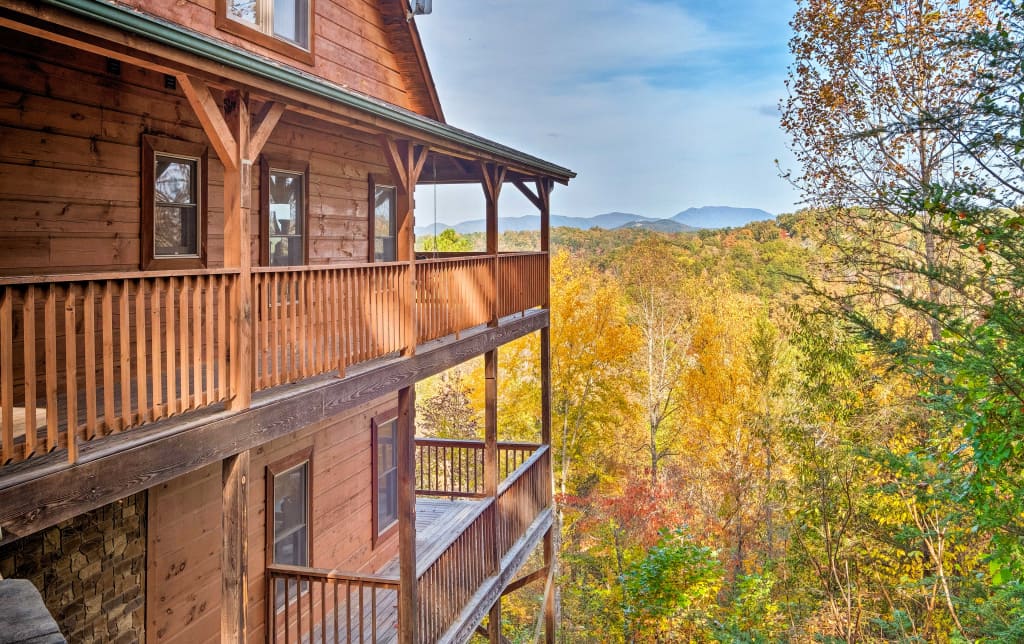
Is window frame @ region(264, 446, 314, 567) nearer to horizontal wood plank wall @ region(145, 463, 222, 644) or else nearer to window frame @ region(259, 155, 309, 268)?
horizontal wood plank wall @ region(145, 463, 222, 644)

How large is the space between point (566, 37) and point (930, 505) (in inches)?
3169

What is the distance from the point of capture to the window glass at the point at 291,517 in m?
8.55

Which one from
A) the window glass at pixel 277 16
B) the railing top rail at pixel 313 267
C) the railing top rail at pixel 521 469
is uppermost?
the window glass at pixel 277 16

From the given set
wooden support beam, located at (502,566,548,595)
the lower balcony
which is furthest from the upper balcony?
wooden support beam, located at (502,566,548,595)

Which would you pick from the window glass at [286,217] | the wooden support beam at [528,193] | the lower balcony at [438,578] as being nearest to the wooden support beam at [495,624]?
the lower balcony at [438,578]

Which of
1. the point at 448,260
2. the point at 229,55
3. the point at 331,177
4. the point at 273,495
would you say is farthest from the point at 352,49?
the point at 273,495

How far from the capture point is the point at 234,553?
4.91 metres

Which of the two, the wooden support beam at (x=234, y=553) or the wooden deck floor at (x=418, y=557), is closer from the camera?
the wooden support beam at (x=234, y=553)

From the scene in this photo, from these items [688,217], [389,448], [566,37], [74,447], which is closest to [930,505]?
[389,448]

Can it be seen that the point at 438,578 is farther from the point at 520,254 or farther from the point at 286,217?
the point at 520,254

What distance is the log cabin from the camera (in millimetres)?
3932

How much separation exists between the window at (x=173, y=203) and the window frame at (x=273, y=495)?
273 cm

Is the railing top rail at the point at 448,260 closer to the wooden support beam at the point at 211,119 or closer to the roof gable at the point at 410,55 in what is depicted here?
the wooden support beam at the point at 211,119

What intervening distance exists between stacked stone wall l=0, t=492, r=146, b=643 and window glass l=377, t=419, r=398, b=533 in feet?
17.2
